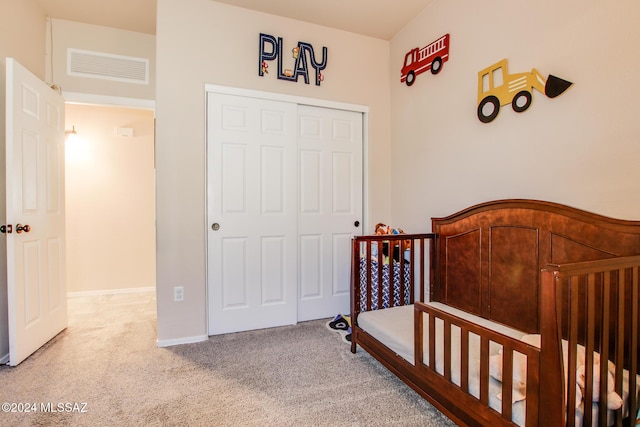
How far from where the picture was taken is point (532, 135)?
1775 millimetres

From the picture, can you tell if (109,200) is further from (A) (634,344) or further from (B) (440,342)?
(A) (634,344)

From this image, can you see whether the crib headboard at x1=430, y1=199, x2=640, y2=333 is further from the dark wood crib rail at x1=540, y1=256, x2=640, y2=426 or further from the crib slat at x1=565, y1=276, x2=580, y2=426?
the crib slat at x1=565, y1=276, x2=580, y2=426

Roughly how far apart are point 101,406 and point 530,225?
2.48m

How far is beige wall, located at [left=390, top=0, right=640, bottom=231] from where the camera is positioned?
1408mm

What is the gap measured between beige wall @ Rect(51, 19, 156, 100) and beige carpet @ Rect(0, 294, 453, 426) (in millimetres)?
2152

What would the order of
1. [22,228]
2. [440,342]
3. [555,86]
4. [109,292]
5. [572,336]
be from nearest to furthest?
[572,336] → [440,342] → [555,86] → [22,228] → [109,292]

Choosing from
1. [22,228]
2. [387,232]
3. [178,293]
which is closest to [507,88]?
[387,232]

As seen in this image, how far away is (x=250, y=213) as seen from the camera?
8.61 ft

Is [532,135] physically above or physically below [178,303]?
above

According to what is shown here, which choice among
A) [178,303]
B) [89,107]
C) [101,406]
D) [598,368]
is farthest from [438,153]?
[89,107]

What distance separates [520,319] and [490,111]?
52.0 inches

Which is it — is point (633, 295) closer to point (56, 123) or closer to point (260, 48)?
point (260, 48)

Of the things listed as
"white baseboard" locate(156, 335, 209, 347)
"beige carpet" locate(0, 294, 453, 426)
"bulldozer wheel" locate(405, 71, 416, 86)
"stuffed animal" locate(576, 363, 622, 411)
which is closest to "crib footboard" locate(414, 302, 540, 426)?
"stuffed animal" locate(576, 363, 622, 411)

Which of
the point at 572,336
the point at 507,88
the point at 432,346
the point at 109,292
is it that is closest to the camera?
the point at 572,336
